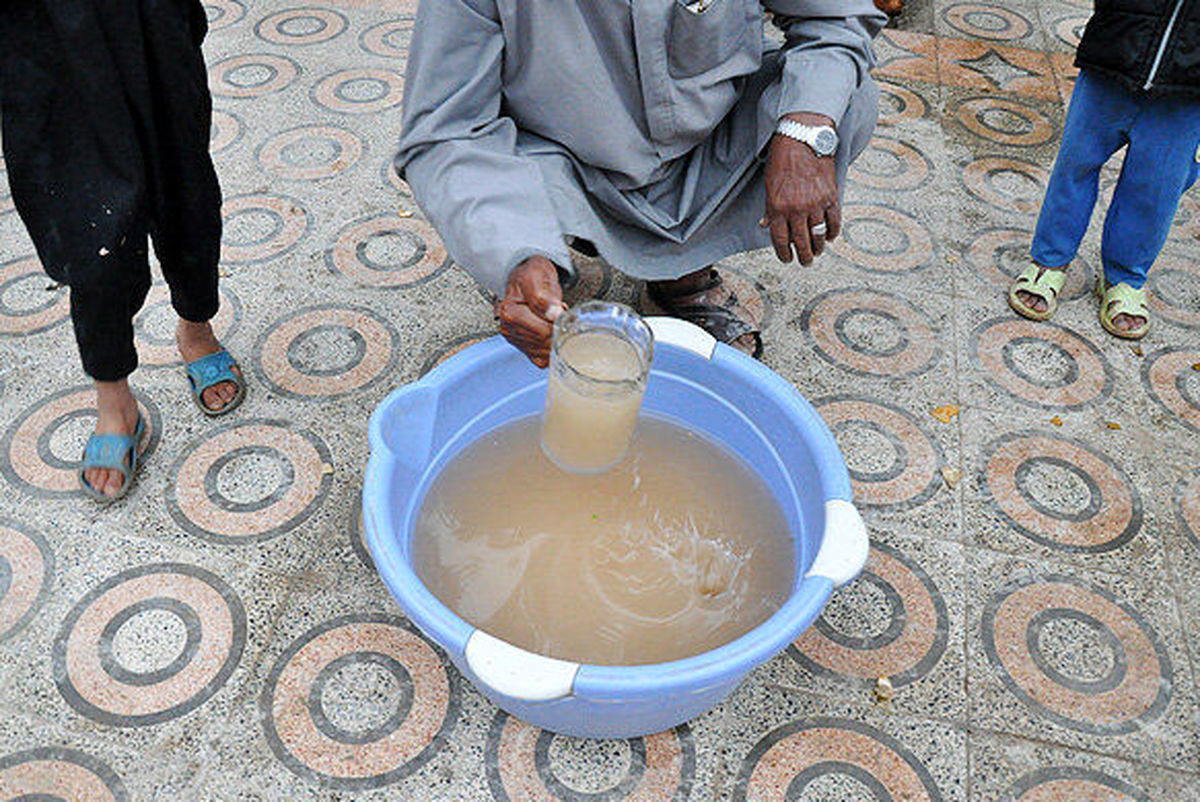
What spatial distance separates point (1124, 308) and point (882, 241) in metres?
0.49

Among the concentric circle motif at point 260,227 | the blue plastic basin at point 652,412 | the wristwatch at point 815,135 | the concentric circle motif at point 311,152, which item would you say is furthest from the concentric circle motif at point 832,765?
the concentric circle motif at point 311,152

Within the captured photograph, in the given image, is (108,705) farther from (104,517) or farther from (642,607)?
(642,607)

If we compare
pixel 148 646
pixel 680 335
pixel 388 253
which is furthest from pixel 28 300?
pixel 680 335

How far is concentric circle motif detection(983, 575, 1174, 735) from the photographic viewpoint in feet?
4.04

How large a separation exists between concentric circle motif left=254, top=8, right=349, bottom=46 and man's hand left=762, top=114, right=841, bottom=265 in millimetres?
1786

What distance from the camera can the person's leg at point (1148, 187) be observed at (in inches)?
65.2

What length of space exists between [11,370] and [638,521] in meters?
1.13

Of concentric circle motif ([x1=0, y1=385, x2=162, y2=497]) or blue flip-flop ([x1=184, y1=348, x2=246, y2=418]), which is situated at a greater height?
blue flip-flop ([x1=184, y1=348, x2=246, y2=418])

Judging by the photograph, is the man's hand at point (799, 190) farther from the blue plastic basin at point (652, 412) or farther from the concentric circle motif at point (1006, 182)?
the concentric circle motif at point (1006, 182)

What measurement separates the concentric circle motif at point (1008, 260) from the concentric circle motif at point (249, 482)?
1.40 metres

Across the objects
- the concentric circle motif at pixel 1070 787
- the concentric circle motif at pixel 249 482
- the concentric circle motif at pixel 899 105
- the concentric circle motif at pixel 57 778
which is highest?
the concentric circle motif at pixel 899 105

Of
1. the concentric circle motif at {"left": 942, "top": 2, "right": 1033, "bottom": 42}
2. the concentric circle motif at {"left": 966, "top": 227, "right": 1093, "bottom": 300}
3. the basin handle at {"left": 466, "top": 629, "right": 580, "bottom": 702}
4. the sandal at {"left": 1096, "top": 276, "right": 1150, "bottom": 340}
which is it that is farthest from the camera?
the concentric circle motif at {"left": 942, "top": 2, "right": 1033, "bottom": 42}

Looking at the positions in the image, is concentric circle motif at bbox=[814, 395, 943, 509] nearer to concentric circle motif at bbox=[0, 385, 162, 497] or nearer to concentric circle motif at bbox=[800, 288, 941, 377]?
concentric circle motif at bbox=[800, 288, 941, 377]

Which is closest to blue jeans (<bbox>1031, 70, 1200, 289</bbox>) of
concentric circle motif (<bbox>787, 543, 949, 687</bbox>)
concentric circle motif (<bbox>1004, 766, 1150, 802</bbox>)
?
concentric circle motif (<bbox>787, 543, 949, 687</bbox>)
